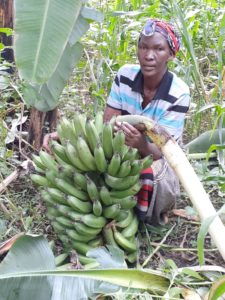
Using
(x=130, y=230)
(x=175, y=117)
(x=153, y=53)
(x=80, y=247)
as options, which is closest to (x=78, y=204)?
(x=80, y=247)

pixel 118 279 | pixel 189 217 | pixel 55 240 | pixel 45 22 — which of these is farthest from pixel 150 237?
pixel 45 22

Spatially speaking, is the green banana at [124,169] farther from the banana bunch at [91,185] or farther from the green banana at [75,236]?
the green banana at [75,236]

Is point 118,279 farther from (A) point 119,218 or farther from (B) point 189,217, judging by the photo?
(B) point 189,217

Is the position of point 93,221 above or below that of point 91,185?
below

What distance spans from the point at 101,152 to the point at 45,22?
60 centimetres

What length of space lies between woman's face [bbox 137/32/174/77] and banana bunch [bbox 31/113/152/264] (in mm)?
349

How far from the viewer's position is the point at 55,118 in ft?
9.71

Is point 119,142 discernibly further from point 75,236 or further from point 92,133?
point 75,236

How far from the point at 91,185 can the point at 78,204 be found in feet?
0.29

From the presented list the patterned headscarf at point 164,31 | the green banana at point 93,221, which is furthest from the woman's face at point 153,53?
the green banana at point 93,221

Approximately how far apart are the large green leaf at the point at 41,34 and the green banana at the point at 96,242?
0.86 metres

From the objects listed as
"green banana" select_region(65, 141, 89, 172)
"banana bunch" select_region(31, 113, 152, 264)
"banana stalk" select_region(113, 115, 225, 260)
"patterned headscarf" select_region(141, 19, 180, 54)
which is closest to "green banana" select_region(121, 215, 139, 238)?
"banana bunch" select_region(31, 113, 152, 264)

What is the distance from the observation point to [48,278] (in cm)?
164

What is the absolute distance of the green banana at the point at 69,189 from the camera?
83.7 inches
